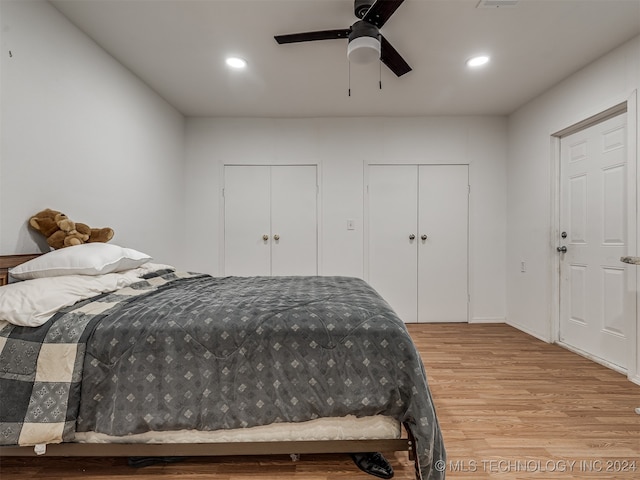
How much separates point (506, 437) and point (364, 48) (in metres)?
2.28

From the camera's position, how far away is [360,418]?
126 centimetres

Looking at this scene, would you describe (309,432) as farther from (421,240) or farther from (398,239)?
(421,240)

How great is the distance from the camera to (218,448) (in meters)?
1.26

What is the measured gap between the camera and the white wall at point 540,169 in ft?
7.93

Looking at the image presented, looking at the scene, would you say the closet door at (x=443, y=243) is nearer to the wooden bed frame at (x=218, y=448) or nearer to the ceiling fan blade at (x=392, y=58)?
the ceiling fan blade at (x=392, y=58)

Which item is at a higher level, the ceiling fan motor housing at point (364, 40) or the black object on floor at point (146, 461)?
the ceiling fan motor housing at point (364, 40)

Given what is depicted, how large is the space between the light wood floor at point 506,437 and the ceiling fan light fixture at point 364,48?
2181mm

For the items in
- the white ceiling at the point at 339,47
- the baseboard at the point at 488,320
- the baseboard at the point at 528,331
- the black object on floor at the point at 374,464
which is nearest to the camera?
the black object on floor at the point at 374,464

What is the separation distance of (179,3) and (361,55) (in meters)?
1.19

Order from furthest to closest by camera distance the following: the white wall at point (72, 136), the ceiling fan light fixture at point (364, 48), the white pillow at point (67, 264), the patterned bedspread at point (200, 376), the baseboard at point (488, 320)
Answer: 1. the baseboard at point (488, 320)
2. the ceiling fan light fixture at point (364, 48)
3. the white wall at point (72, 136)
4. the white pillow at point (67, 264)
5. the patterned bedspread at point (200, 376)

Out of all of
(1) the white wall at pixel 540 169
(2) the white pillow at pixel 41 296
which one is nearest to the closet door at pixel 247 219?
(2) the white pillow at pixel 41 296

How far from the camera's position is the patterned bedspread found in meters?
1.19

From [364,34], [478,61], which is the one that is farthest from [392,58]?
[478,61]

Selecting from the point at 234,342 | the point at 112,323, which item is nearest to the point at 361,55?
the point at 234,342
